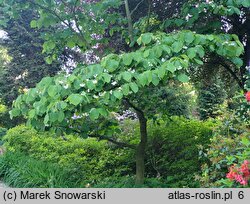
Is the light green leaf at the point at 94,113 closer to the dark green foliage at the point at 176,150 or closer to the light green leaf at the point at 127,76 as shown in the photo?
the light green leaf at the point at 127,76

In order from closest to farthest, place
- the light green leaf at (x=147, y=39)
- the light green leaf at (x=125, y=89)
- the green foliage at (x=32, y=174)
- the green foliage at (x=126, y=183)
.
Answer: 1. the light green leaf at (x=125, y=89)
2. the light green leaf at (x=147, y=39)
3. the green foliage at (x=126, y=183)
4. the green foliage at (x=32, y=174)

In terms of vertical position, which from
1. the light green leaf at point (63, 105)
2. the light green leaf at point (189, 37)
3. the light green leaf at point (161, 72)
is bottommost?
the light green leaf at point (63, 105)

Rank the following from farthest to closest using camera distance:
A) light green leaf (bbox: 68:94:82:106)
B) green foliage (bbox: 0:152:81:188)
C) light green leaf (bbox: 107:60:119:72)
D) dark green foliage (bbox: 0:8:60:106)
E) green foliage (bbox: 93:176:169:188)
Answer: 1. dark green foliage (bbox: 0:8:60:106)
2. green foliage (bbox: 0:152:81:188)
3. green foliage (bbox: 93:176:169:188)
4. light green leaf (bbox: 107:60:119:72)
5. light green leaf (bbox: 68:94:82:106)

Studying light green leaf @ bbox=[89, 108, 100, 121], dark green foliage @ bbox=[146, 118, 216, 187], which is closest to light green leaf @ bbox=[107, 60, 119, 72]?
light green leaf @ bbox=[89, 108, 100, 121]

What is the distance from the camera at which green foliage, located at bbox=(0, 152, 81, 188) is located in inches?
160

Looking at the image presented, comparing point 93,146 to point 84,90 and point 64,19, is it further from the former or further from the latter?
point 84,90

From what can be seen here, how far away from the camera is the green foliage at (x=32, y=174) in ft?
13.4

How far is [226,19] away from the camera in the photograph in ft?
17.1

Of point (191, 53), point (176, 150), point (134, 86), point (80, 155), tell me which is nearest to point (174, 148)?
point (176, 150)

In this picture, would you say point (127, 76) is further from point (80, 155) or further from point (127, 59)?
point (80, 155)

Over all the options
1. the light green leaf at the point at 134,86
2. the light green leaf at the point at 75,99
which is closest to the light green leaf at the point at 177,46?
the light green leaf at the point at 134,86

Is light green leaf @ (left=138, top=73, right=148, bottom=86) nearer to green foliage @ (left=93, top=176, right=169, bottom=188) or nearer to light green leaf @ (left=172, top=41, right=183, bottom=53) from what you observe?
light green leaf @ (left=172, top=41, right=183, bottom=53)

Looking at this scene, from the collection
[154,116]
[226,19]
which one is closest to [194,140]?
[154,116]
